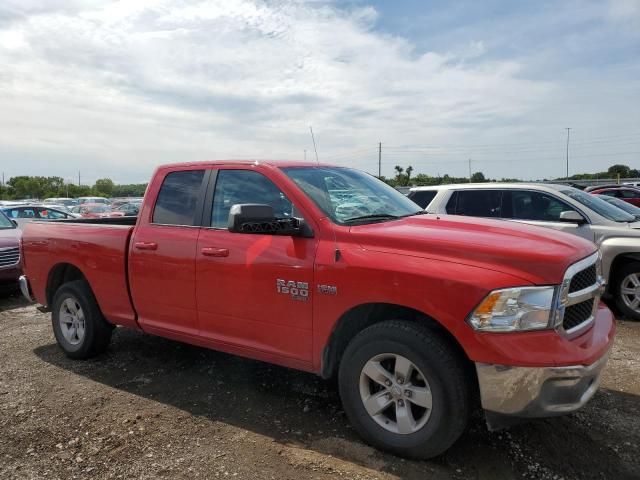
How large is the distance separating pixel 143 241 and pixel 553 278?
323 cm

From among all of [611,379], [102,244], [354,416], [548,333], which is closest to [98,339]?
[102,244]

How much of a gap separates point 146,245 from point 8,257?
16.9 feet

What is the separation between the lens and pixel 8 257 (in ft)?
26.8

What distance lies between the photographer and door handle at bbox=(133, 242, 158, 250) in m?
4.33

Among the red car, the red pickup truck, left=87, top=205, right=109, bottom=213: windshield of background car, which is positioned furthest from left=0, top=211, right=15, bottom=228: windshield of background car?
the red car

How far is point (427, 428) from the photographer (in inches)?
119

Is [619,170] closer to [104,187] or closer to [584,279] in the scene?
[584,279]

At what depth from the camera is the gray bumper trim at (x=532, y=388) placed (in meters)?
2.76

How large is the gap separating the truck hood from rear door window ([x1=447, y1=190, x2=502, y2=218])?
162 inches

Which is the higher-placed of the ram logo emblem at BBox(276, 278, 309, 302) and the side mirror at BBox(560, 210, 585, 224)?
the side mirror at BBox(560, 210, 585, 224)

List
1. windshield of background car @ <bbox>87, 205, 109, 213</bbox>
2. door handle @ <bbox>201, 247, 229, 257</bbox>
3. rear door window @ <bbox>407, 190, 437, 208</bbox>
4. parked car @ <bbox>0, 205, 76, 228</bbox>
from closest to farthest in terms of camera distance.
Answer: door handle @ <bbox>201, 247, 229, 257</bbox> → rear door window @ <bbox>407, 190, 437, 208</bbox> → parked car @ <bbox>0, 205, 76, 228</bbox> → windshield of background car @ <bbox>87, 205, 109, 213</bbox>

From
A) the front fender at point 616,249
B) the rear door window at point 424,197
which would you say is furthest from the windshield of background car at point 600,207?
the rear door window at point 424,197

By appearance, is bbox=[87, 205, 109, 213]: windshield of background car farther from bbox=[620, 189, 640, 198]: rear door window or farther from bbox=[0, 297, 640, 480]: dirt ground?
bbox=[620, 189, 640, 198]: rear door window

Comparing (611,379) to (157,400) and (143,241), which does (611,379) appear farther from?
(143,241)
